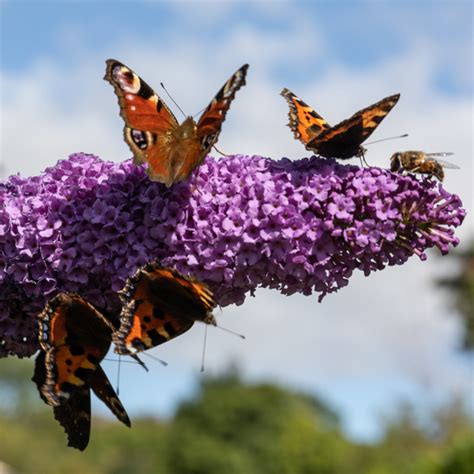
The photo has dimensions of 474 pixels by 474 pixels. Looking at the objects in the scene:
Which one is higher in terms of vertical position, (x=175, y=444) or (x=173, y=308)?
(x=175, y=444)

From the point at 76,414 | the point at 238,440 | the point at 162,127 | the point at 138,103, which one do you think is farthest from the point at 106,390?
the point at 238,440

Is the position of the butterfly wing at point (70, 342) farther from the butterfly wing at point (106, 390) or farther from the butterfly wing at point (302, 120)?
the butterfly wing at point (302, 120)

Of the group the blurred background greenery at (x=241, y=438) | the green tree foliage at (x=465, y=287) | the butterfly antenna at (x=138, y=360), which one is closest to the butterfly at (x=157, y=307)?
the butterfly antenna at (x=138, y=360)

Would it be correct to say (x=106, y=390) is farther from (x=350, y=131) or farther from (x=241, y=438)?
(x=241, y=438)

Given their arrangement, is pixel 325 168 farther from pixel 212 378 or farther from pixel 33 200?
pixel 212 378

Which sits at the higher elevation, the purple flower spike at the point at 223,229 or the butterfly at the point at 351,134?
the butterfly at the point at 351,134

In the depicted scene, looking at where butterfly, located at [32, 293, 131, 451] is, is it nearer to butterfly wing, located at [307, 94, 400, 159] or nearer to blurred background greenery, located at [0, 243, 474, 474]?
butterfly wing, located at [307, 94, 400, 159]

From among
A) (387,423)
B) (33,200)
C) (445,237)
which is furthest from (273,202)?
(387,423)

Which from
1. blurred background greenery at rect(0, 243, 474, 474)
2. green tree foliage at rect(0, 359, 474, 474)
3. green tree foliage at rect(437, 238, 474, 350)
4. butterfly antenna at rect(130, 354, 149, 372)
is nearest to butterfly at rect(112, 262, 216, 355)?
butterfly antenna at rect(130, 354, 149, 372)
